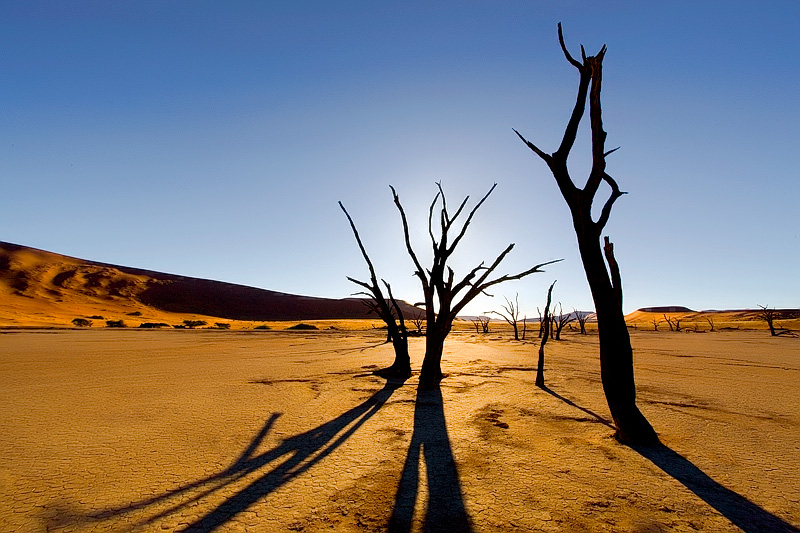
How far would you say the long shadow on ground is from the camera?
325cm

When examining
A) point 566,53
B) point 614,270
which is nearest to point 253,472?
point 614,270

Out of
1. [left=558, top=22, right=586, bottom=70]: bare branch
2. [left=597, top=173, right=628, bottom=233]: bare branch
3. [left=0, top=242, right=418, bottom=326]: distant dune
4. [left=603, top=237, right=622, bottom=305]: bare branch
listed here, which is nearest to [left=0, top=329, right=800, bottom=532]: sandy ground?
[left=603, top=237, right=622, bottom=305]: bare branch

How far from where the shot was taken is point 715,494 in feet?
12.5

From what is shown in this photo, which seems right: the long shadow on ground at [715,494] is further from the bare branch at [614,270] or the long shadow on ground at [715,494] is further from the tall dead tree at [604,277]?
the bare branch at [614,270]

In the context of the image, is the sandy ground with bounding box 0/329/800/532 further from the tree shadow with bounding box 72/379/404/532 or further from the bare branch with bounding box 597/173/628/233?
the bare branch with bounding box 597/173/628/233

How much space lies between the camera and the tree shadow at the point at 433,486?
324 cm

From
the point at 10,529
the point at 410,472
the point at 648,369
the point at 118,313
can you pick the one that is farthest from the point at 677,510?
the point at 118,313

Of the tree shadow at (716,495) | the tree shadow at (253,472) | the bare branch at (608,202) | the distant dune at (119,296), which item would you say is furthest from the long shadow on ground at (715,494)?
the distant dune at (119,296)

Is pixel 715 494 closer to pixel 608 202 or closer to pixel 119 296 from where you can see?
pixel 608 202

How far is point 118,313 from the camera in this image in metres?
56.8

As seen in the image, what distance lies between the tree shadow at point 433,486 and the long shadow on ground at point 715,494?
2112 mm

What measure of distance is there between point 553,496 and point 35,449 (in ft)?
18.9

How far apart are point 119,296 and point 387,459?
77.8 metres

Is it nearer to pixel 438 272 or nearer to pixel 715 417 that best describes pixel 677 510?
pixel 715 417
